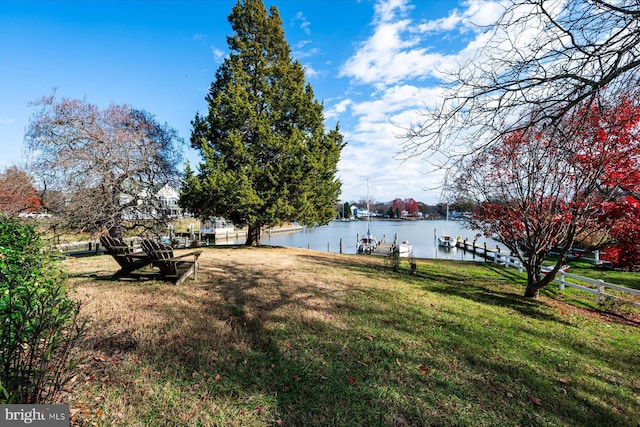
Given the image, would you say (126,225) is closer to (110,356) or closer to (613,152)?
(110,356)

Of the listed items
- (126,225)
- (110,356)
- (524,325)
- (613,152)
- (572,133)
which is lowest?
(524,325)

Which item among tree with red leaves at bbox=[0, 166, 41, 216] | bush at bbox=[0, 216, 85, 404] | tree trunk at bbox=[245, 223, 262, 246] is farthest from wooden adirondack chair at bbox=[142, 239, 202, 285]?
tree with red leaves at bbox=[0, 166, 41, 216]

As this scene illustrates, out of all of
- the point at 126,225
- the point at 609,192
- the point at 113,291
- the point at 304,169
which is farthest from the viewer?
the point at 304,169

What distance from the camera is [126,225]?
14711mm

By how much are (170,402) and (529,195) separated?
9.50m

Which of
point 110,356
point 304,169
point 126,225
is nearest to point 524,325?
point 110,356

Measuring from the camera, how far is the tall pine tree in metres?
15.0

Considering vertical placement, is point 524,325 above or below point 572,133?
below

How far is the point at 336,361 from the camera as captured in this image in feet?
12.2

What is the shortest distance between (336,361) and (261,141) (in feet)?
44.9

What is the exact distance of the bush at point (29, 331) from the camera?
1954mm

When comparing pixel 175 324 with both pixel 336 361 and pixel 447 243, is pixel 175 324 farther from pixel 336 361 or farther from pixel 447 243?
pixel 447 243

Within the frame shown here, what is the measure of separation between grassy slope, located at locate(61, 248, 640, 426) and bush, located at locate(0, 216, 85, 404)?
52 centimetres

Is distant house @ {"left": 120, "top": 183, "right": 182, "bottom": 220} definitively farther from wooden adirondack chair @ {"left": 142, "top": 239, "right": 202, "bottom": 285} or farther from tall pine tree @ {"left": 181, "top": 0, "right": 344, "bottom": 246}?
wooden adirondack chair @ {"left": 142, "top": 239, "right": 202, "bottom": 285}
